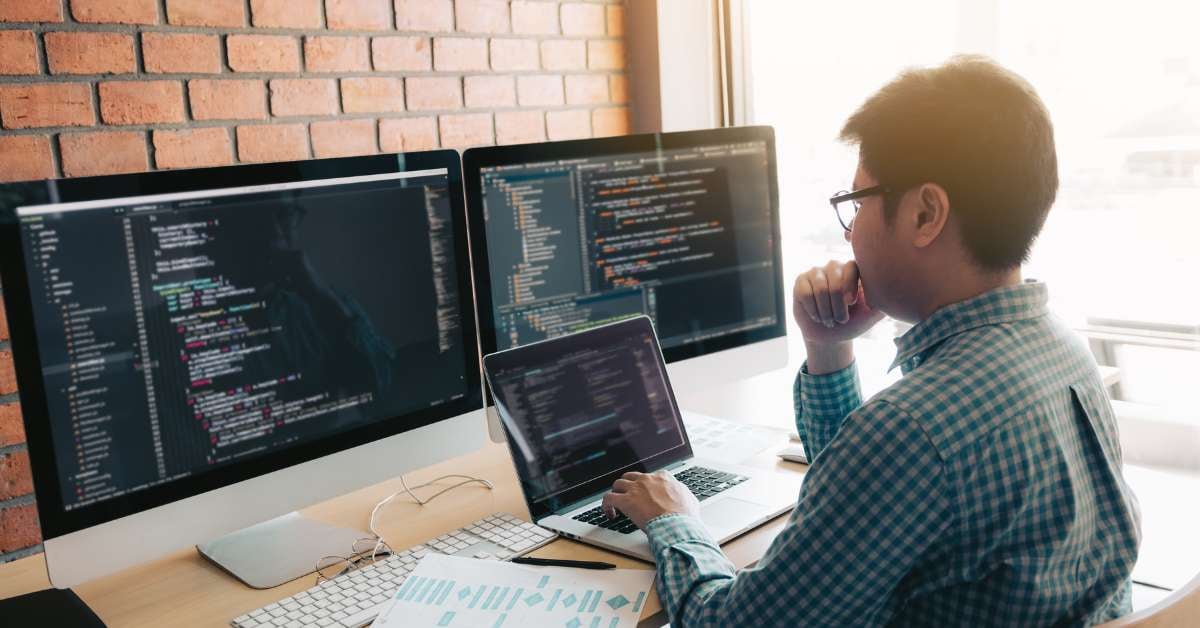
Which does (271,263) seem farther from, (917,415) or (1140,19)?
(1140,19)

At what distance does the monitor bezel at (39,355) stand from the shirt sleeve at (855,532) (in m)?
0.58

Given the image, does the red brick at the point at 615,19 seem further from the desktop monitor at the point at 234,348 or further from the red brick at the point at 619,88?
the desktop monitor at the point at 234,348

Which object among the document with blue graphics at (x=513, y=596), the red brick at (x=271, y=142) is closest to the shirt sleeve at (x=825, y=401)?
the document with blue graphics at (x=513, y=596)

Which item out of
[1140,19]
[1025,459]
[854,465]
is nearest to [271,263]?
[854,465]

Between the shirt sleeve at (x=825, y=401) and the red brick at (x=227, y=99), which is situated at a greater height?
the red brick at (x=227, y=99)

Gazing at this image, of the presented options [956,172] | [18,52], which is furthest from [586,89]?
[956,172]

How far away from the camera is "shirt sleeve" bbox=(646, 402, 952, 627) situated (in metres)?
0.85

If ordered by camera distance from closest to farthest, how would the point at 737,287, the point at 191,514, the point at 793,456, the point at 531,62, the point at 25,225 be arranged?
the point at 25,225 < the point at 191,514 < the point at 793,456 < the point at 737,287 < the point at 531,62

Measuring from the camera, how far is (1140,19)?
6.11ft

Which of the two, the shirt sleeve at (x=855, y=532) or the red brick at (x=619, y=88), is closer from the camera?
the shirt sleeve at (x=855, y=532)

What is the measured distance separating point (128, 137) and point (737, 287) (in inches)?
46.1

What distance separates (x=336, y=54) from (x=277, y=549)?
1.18 metres

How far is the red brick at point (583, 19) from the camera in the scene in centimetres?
249

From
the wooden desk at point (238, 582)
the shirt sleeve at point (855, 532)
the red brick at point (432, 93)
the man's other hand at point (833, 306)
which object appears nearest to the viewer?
the shirt sleeve at point (855, 532)
